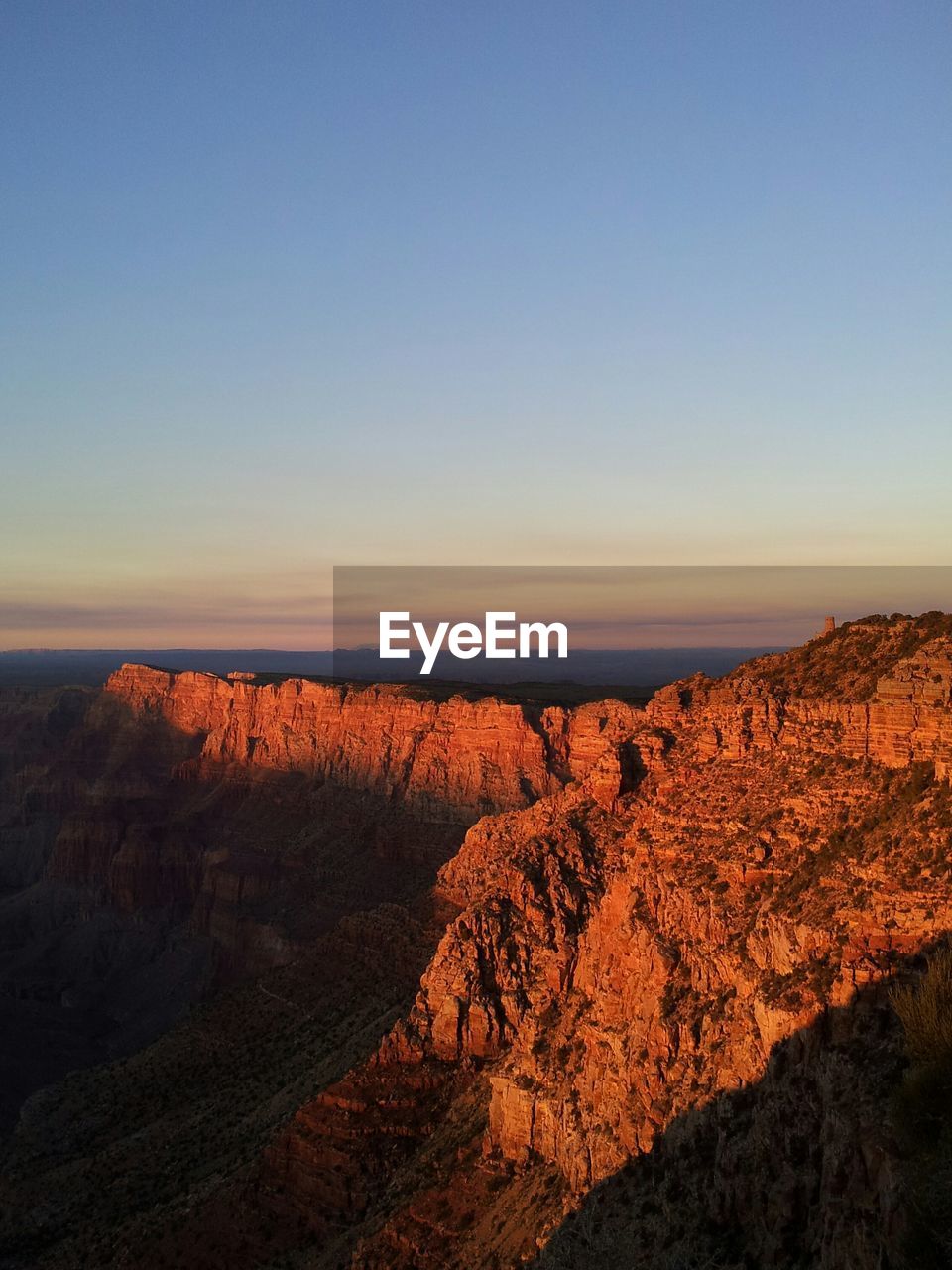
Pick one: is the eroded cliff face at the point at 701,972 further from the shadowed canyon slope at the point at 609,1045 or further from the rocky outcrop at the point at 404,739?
the rocky outcrop at the point at 404,739

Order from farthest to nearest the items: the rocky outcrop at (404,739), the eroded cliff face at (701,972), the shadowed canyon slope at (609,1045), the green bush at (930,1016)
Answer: the rocky outcrop at (404,739), the shadowed canyon slope at (609,1045), the eroded cliff face at (701,972), the green bush at (930,1016)

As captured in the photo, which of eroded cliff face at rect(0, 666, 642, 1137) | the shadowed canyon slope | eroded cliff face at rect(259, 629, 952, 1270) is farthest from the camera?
eroded cliff face at rect(0, 666, 642, 1137)

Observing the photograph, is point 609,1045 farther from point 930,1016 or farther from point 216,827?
point 216,827

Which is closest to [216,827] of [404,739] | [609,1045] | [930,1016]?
[404,739]

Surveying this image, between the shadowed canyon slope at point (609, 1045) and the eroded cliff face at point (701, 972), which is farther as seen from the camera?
the shadowed canyon slope at point (609, 1045)

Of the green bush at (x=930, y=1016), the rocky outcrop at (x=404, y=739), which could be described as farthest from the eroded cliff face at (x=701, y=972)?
the rocky outcrop at (x=404, y=739)

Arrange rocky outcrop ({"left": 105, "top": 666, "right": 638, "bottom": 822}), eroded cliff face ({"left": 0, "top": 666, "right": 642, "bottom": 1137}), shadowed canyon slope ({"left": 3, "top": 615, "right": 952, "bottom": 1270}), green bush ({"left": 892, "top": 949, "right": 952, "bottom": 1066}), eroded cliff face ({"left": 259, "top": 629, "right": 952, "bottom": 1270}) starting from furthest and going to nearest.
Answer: rocky outcrop ({"left": 105, "top": 666, "right": 638, "bottom": 822})
eroded cliff face ({"left": 0, "top": 666, "right": 642, "bottom": 1137})
shadowed canyon slope ({"left": 3, "top": 615, "right": 952, "bottom": 1270})
eroded cliff face ({"left": 259, "top": 629, "right": 952, "bottom": 1270})
green bush ({"left": 892, "top": 949, "right": 952, "bottom": 1066})

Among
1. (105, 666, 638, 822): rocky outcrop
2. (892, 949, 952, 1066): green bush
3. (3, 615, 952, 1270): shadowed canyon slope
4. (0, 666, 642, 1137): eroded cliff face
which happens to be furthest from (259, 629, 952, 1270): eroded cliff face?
(0, 666, 642, 1137): eroded cliff face

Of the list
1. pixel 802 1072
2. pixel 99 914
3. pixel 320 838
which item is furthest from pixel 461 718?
pixel 802 1072

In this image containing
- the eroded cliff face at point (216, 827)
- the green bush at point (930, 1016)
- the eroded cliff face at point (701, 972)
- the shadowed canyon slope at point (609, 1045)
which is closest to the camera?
the green bush at point (930, 1016)

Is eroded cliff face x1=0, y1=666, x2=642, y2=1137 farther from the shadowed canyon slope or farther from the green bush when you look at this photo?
the green bush
